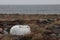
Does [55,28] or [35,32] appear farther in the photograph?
[55,28]

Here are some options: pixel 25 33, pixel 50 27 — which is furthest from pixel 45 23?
pixel 25 33

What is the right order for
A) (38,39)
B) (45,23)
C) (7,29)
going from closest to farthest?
(38,39), (7,29), (45,23)

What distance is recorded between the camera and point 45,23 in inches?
787

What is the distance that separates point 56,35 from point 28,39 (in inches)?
76.3

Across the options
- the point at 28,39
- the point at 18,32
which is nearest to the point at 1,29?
the point at 18,32

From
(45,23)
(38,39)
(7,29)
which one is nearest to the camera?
(38,39)

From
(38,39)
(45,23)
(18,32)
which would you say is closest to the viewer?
(38,39)

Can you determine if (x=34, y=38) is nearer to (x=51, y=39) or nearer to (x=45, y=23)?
(x=51, y=39)

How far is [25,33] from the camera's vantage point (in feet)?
50.0

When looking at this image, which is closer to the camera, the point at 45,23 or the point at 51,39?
the point at 51,39

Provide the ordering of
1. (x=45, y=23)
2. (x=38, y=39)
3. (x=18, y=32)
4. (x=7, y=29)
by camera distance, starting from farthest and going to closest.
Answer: (x=45, y=23) → (x=7, y=29) → (x=18, y=32) → (x=38, y=39)

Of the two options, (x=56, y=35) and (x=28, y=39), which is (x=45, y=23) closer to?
(x=56, y=35)

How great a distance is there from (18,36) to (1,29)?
2471 mm

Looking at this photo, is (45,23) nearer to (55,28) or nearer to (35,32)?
(55,28)
